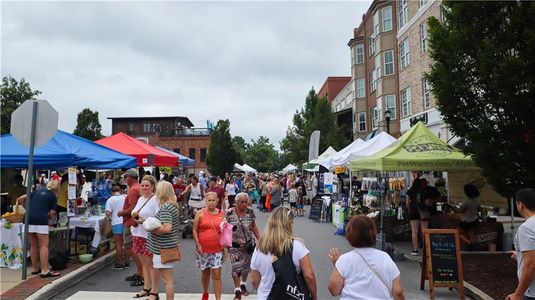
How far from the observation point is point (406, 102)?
28125mm

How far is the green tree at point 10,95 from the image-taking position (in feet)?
138

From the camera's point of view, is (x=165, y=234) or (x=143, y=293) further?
(x=143, y=293)

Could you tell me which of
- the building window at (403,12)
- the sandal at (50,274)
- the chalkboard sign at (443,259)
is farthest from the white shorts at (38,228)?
the building window at (403,12)

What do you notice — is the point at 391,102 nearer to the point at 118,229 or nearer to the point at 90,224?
the point at 90,224

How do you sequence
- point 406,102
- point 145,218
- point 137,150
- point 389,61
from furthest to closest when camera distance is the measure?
point 389,61 → point 406,102 → point 137,150 → point 145,218

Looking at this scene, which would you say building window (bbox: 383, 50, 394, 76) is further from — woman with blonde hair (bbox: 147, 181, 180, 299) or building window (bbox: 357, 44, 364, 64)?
woman with blonde hair (bbox: 147, 181, 180, 299)

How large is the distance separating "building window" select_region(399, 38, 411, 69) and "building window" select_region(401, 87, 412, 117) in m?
1.71

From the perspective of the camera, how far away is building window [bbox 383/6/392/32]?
105ft

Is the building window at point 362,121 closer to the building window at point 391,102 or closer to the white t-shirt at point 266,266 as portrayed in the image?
the building window at point 391,102

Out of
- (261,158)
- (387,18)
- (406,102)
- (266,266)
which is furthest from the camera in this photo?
(261,158)

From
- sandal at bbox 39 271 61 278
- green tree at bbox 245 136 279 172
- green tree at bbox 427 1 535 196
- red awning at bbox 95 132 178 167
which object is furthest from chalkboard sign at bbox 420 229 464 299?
green tree at bbox 245 136 279 172

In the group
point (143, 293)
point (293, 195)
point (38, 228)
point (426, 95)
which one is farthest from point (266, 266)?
point (426, 95)

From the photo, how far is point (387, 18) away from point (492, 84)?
87.2ft

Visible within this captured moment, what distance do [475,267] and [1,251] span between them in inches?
369
